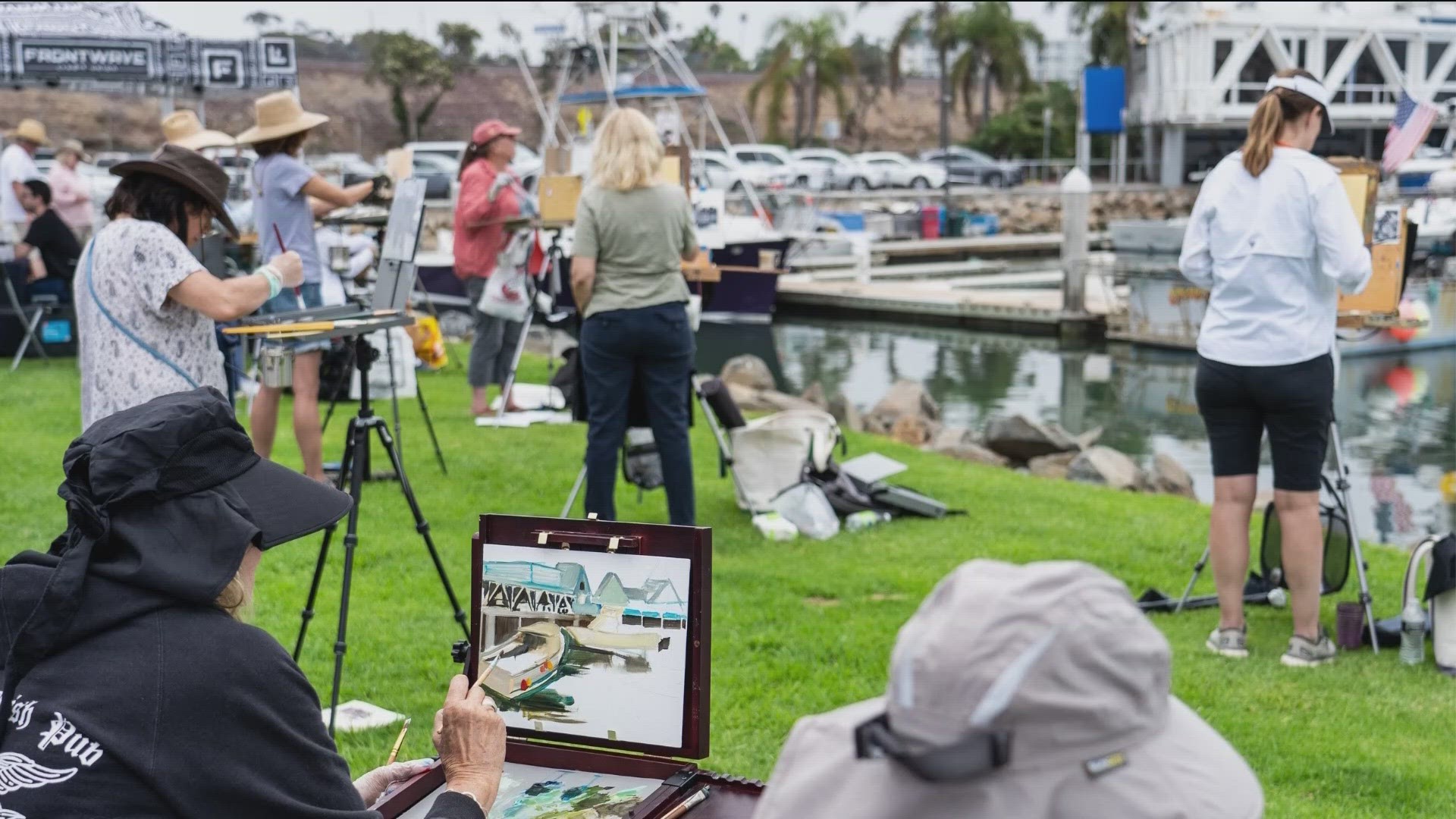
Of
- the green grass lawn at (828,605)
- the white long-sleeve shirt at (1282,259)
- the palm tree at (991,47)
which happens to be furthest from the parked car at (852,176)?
the white long-sleeve shirt at (1282,259)

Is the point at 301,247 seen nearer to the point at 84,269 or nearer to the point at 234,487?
the point at 84,269

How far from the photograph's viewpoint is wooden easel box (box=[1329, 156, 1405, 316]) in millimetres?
5535

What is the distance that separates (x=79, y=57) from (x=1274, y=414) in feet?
44.4

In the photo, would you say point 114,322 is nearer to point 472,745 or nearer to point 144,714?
point 472,745

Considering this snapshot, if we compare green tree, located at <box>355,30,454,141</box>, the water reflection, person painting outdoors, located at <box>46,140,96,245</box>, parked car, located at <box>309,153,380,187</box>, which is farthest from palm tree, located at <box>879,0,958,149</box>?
person painting outdoors, located at <box>46,140,96,245</box>

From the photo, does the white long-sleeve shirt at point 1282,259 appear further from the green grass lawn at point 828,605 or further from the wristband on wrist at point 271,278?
the wristband on wrist at point 271,278

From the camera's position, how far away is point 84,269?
14.3 ft

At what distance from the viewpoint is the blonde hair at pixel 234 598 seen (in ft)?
6.77

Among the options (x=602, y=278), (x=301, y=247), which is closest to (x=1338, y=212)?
(x=602, y=278)

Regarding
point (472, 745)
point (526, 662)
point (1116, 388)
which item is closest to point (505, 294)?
point (526, 662)

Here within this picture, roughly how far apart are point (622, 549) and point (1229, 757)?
53.4 inches

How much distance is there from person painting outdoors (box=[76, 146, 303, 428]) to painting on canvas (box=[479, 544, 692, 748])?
76.8 inches

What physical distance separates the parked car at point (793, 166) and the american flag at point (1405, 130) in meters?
35.1

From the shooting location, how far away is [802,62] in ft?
213
